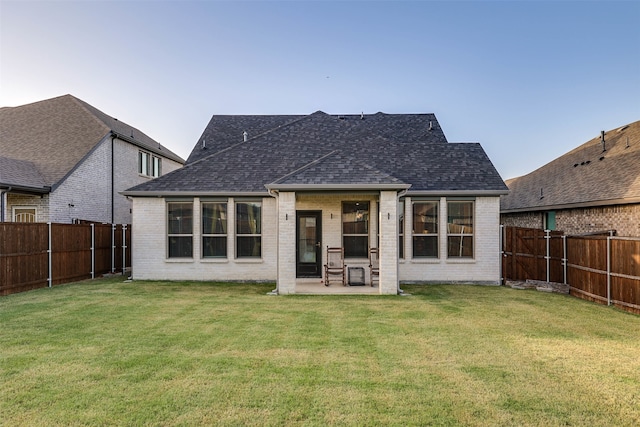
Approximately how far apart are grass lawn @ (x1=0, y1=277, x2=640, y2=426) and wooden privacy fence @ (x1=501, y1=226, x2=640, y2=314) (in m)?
0.56

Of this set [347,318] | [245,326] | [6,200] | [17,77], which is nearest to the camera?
[245,326]

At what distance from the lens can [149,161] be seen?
2073 centimetres

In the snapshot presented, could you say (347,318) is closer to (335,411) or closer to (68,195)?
(335,411)

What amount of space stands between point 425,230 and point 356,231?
2207 millimetres

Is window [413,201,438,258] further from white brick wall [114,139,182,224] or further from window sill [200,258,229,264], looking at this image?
white brick wall [114,139,182,224]

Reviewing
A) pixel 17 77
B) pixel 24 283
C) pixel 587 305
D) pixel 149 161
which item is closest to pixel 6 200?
pixel 24 283

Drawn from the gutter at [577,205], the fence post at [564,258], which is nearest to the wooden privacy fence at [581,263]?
the fence post at [564,258]

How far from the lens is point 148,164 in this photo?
20578 mm

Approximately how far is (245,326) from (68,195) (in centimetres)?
1155

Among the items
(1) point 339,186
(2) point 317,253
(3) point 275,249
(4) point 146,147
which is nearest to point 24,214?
(4) point 146,147

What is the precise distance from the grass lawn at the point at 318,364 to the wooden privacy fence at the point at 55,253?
2.36m

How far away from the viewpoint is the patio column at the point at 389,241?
975cm

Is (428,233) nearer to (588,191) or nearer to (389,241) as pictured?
(389,241)

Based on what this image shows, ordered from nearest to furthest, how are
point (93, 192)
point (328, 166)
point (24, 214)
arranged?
point (328, 166)
point (24, 214)
point (93, 192)
